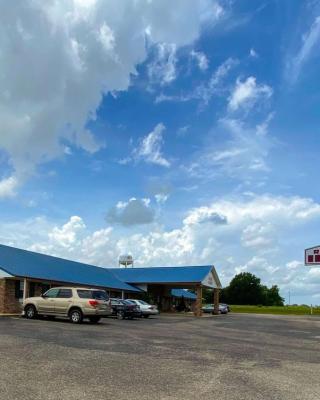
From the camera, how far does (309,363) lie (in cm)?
1321

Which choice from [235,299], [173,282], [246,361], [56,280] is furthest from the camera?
[235,299]

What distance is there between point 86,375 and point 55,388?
56.4 inches

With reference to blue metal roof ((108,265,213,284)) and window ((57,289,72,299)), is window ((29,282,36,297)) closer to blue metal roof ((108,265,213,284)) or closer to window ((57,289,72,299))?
window ((57,289,72,299))

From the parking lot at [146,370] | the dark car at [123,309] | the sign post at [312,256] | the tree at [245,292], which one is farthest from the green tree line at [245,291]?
the parking lot at [146,370]

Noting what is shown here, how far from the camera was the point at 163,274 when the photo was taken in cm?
5594

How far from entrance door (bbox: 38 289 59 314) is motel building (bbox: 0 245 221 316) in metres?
6.48

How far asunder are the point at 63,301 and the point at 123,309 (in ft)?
29.4

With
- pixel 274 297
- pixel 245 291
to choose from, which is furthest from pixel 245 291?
pixel 274 297

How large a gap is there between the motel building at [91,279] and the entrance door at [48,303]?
648 centimetres

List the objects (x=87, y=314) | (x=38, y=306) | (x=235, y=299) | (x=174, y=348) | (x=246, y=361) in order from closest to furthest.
A: (x=246, y=361) < (x=174, y=348) < (x=87, y=314) < (x=38, y=306) < (x=235, y=299)

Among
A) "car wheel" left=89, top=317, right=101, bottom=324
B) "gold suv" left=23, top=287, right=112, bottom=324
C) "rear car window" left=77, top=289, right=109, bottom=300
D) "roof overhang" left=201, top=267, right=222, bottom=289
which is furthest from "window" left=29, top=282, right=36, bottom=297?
"roof overhang" left=201, top=267, right=222, bottom=289

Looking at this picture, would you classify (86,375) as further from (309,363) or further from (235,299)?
(235,299)

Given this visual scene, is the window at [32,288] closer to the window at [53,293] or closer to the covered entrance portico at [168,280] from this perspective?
the window at [53,293]

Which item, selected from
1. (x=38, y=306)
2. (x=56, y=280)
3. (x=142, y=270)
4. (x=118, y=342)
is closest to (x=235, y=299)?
(x=142, y=270)
